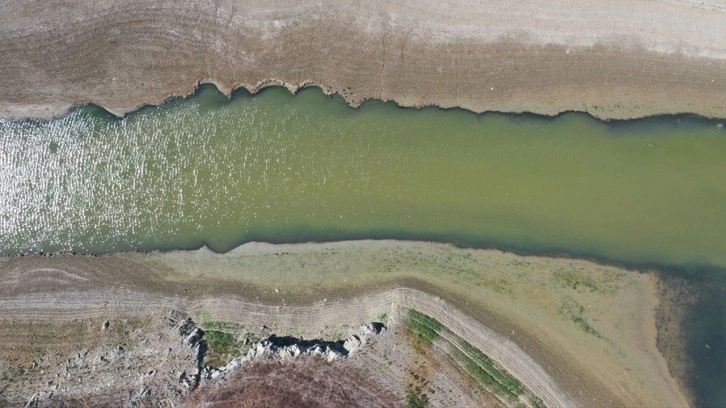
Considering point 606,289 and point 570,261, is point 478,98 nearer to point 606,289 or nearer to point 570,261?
point 570,261

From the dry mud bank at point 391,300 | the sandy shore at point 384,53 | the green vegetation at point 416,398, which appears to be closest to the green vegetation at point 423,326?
the dry mud bank at point 391,300

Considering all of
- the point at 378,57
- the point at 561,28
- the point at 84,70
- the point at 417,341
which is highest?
the point at 561,28

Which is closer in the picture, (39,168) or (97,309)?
(97,309)

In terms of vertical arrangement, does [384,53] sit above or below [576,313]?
above

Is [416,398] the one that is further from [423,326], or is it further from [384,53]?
[384,53]

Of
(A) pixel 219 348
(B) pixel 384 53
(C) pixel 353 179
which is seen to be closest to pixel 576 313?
(C) pixel 353 179

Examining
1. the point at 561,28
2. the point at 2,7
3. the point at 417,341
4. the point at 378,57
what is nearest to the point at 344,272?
the point at 417,341
